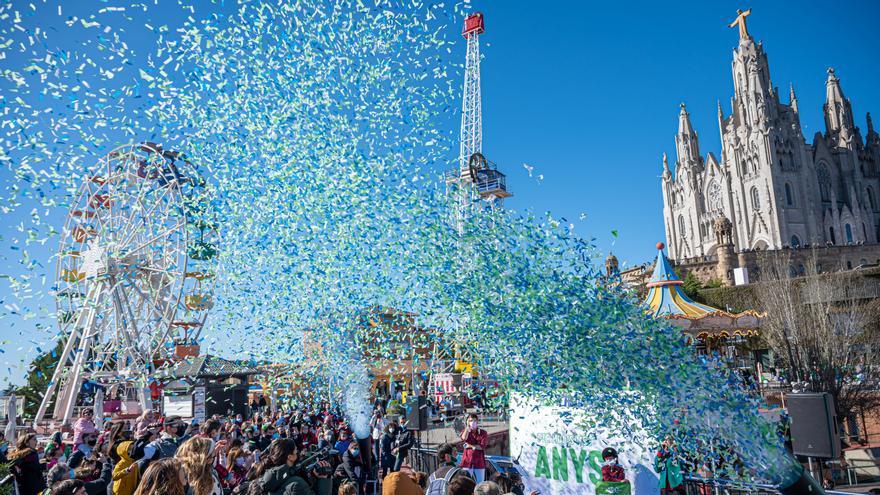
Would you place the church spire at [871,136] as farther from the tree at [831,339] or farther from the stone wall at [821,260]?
the tree at [831,339]

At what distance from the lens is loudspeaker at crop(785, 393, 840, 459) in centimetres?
660

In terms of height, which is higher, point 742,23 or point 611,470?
point 742,23

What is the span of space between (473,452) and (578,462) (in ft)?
6.09

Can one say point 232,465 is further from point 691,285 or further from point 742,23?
point 742,23

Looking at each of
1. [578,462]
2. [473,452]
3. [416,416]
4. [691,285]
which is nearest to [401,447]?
[416,416]

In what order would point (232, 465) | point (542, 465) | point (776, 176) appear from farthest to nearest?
point (776, 176) < point (542, 465) < point (232, 465)

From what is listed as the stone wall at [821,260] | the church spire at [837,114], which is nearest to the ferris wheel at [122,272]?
the stone wall at [821,260]

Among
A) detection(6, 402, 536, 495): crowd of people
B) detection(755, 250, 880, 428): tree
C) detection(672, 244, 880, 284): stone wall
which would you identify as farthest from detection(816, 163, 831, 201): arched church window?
detection(6, 402, 536, 495): crowd of people

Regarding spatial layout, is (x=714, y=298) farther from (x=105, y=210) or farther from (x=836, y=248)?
(x=105, y=210)

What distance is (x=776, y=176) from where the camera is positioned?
245ft

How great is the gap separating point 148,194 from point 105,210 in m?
2.16

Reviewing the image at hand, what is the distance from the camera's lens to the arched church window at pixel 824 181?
79062 millimetres

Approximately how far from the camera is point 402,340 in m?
9.73

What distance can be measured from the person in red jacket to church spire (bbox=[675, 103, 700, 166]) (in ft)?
298
